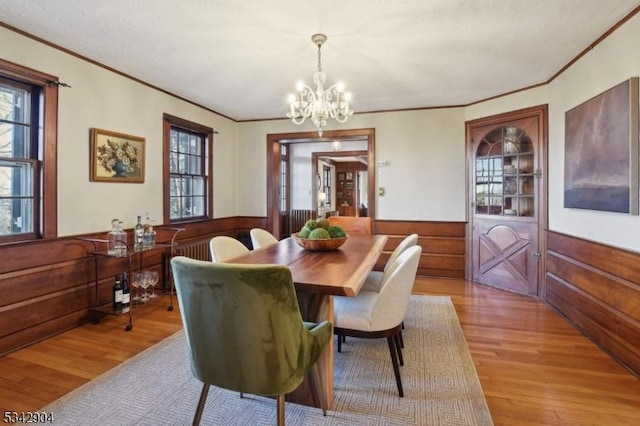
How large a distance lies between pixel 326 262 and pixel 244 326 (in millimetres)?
897

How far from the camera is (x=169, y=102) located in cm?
419

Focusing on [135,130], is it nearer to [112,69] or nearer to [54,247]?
[112,69]

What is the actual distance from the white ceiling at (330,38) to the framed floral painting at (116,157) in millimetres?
596

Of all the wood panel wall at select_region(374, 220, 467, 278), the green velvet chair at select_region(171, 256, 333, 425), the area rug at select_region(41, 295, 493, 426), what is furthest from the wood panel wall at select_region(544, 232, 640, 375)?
the green velvet chair at select_region(171, 256, 333, 425)

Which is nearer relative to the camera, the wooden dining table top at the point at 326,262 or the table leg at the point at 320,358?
the wooden dining table top at the point at 326,262

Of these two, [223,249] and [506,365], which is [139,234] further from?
[506,365]

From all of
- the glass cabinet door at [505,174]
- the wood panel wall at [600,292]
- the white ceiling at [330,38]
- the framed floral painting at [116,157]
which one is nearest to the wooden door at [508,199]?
the glass cabinet door at [505,174]

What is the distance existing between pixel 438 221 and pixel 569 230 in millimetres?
1721

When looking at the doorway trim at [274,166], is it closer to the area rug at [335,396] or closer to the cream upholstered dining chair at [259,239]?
the cream upholstered dining chair at [259,239]

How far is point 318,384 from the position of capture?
1.88 m

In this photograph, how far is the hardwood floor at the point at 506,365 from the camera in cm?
191

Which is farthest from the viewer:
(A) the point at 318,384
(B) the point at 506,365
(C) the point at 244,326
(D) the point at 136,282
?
(D) the point at 136,282

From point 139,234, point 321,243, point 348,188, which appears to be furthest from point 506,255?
point 348,188

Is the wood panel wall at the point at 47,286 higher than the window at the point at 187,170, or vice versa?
the window at the point at 187,170
